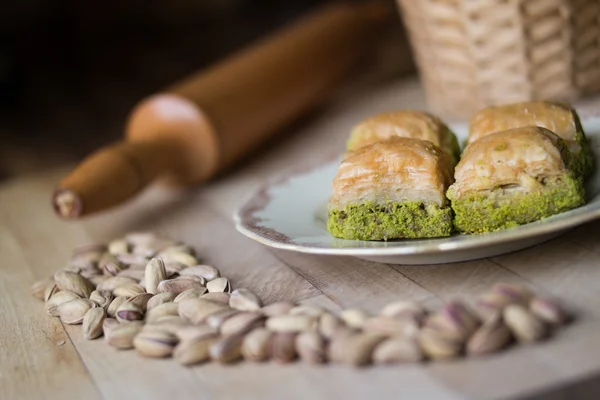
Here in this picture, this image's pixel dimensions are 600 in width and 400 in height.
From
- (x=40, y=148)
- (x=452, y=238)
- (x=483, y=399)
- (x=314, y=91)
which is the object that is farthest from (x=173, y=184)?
(x=483, y=399)

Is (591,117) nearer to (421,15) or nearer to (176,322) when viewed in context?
(421,15)

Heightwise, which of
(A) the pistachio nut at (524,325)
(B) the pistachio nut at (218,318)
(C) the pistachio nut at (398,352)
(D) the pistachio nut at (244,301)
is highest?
(B) the pistachio nut at (218,318)

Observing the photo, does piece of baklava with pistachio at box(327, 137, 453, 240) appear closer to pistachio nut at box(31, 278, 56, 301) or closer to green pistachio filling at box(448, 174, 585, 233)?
green pistachio filling at box(448, 174, 585, 233)

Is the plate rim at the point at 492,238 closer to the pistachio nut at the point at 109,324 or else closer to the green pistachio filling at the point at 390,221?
the green pistachio filling at the point at 390,221

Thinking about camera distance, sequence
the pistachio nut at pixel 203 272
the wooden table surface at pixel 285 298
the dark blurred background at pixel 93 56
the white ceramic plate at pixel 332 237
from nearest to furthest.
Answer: the wooden table surface at pixel 285 298
the white ceramic plate at pixel 332 237
the pistachio nut at pixel 203 272
the dark blurred background at pixel 93 56

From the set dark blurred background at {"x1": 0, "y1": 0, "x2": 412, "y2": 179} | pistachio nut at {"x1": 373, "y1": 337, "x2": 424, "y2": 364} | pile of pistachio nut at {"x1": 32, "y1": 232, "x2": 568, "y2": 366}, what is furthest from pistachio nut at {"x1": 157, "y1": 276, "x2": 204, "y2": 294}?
dark blurred background at {"x1": 0, "y1": 0, "x2": 412, "y2": 179}

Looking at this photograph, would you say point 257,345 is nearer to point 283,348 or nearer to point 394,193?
point 283,348

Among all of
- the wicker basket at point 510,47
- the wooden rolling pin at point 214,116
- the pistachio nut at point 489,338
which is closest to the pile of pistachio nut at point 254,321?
the pistachio nut at point 489,338
